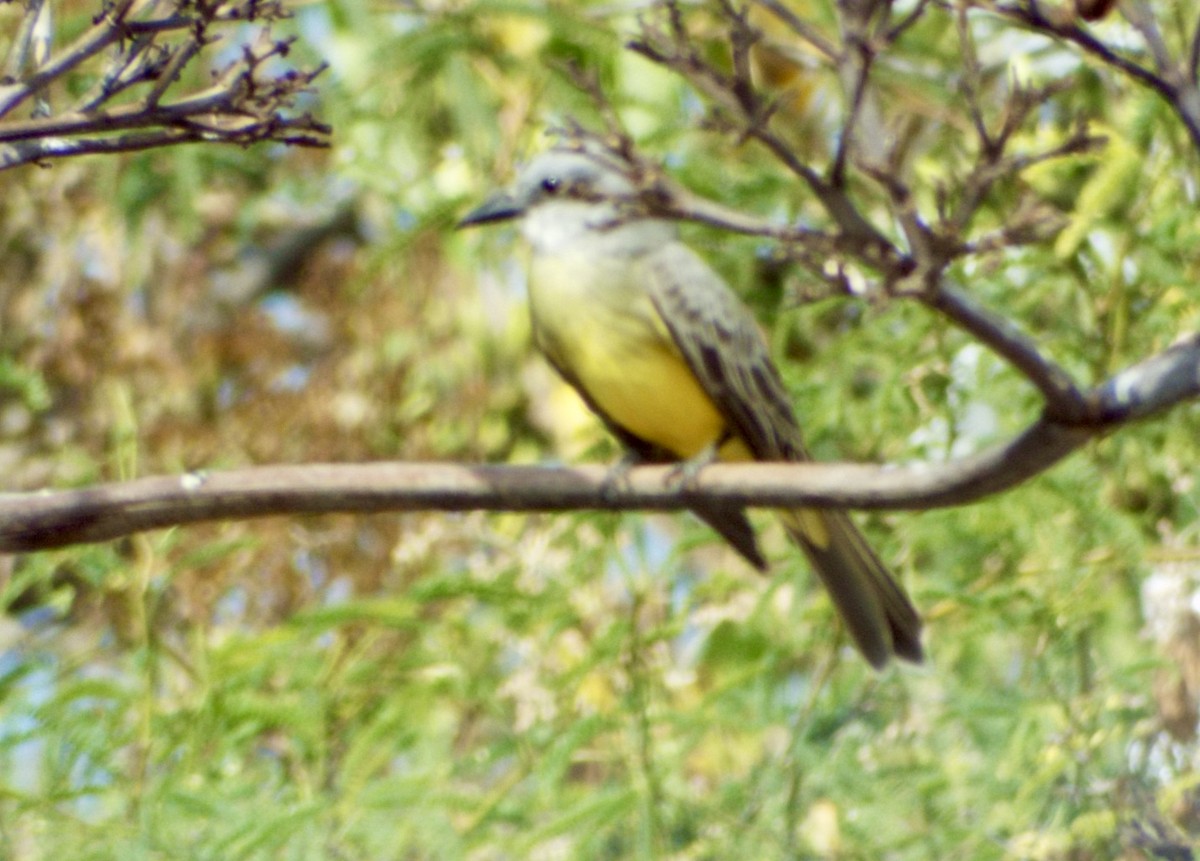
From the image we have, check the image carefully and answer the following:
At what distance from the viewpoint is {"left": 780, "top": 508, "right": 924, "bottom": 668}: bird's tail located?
3.96m

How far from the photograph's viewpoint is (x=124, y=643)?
4.99m

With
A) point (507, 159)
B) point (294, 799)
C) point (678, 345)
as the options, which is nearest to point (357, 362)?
point (507, 159)

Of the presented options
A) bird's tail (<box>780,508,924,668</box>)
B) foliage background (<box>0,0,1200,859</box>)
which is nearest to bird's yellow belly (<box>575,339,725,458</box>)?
foliage background (<box>0,0,1200,859</box>)

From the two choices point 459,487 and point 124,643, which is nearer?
point 459,487

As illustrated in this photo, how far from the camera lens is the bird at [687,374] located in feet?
13.1

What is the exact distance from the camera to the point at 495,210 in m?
4.53

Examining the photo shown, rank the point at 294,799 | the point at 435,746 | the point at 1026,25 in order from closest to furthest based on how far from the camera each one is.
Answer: the point at 1026,25 → the point at 294,799 → the point at 435,746

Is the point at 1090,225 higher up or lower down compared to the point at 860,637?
higher up

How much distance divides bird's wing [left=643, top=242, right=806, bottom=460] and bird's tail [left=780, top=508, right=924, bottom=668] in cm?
24

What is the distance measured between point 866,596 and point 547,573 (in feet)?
2.85

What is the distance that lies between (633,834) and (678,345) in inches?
48.2

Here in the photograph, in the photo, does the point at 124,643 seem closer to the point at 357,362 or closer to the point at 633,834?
the point at 357,362

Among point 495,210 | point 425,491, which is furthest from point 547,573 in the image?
point 425,491

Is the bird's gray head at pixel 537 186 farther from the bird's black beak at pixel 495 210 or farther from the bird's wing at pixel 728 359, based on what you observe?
Answer: the bird's wing at pixel 728 359
